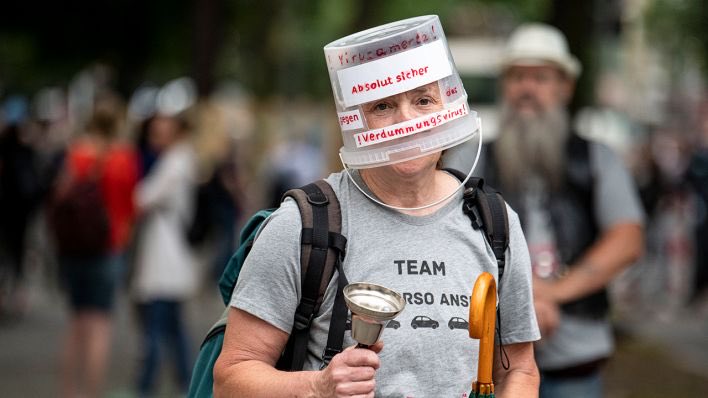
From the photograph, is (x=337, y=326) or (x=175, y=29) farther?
(x=175, y=29)

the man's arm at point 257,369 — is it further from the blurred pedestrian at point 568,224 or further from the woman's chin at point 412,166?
the blurred pedestrian at point 568,224

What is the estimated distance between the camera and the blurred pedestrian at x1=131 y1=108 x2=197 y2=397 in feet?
30.4

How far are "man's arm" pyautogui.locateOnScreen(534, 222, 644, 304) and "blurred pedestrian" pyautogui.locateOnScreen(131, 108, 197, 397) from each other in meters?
4.56

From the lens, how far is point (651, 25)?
37.2 metres

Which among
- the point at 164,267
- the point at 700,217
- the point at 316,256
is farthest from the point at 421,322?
the point at 700,217

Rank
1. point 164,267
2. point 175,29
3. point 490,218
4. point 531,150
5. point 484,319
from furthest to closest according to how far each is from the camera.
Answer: point 175,29 → point 164,267 → point 531,150 → point 490,218 → point 484,319

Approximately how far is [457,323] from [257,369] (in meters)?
0.43

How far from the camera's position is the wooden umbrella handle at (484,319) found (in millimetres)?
2877

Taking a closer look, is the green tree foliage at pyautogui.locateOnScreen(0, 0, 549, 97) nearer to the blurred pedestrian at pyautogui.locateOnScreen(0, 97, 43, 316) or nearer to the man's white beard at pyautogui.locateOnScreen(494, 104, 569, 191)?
the blurred pedestrian at pyautogui.locateOnScreen(0, 97, 43, 316)

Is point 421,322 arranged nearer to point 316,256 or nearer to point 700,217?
point 316,256

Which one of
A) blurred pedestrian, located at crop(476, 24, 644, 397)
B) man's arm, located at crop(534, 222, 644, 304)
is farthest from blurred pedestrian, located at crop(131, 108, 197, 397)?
man's arm, located at crop(534, 222, 644, 304)

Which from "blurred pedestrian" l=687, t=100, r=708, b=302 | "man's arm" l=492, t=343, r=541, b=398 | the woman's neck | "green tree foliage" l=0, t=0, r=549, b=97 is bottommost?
"blurred pedestrian" l=687, t=100, r=708, b=302

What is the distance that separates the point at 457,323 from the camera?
3.00 m

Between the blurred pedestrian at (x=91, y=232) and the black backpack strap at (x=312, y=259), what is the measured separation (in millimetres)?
6000
